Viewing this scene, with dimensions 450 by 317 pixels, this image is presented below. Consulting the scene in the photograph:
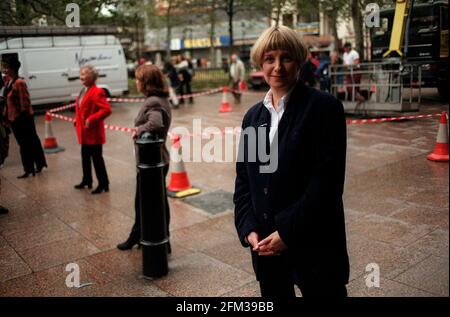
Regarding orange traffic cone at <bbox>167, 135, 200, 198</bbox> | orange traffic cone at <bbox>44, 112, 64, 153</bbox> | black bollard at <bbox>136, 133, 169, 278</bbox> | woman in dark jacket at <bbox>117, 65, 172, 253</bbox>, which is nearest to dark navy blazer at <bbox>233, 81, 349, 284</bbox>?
black bollard at <bbox>136, 133, 169, 278</bbox>

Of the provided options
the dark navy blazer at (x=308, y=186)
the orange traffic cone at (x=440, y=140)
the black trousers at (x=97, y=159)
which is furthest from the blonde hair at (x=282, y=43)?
the black trousers at (x=97, y=159)

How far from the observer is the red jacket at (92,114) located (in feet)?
21.0

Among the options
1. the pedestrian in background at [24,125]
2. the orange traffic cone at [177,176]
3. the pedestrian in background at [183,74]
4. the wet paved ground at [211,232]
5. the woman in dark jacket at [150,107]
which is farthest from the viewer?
the pedestrian in background at [183,74]

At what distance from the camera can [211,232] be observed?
5.03 meters

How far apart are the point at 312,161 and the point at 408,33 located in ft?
4.13

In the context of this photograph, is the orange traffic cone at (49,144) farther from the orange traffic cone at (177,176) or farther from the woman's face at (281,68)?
the woman's face at (281,68)

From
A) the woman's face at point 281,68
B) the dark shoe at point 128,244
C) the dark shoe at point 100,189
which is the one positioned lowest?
the dark shoe at point 128,244

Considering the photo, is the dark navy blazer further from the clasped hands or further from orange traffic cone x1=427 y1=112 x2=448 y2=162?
orange traffic cone x1=427 y1=112 x2=448 y2=162

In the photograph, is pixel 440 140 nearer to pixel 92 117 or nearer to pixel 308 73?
pixel 92 117

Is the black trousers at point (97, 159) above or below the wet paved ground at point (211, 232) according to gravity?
above

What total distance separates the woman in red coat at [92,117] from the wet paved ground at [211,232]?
0.47 m

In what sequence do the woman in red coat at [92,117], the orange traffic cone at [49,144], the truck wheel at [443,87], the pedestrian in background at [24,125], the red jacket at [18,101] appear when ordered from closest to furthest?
the truck wheel at [443,87] → the red jacket at [18,101] → the pedestrian in background at [24,125] → the woman in red coat at [92,117] → the orange traffic cone at [49,144]

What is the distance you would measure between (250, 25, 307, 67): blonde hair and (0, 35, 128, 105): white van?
1.91 metres

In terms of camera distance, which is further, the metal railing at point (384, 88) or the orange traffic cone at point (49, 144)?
the orange traffic cone at point (49, 144)
